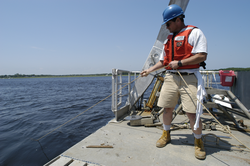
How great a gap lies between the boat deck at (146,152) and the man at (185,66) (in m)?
0.18

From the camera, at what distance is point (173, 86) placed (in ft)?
7.66

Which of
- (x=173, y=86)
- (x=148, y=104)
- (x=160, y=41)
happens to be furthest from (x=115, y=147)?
(x=160, y=41)

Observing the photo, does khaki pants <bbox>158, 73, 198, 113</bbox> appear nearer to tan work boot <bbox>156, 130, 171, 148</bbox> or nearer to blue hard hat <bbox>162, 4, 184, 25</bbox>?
tan work boot <bbox>156, 130, 171, 148</bbox>

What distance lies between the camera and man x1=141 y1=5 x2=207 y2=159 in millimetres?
2071

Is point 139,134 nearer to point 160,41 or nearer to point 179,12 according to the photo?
point 179,12

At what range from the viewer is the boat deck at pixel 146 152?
207cm

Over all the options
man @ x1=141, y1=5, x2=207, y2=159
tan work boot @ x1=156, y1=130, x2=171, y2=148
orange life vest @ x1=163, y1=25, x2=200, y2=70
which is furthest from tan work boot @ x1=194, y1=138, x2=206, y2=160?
orange life vest @ x1=163, y1=25, x2=200, y2=70

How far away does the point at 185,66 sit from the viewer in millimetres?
2238

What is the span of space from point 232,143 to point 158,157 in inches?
57.1

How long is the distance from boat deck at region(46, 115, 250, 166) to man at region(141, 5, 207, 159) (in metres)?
0.18

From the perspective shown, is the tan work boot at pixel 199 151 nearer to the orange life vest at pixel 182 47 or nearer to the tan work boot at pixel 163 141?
the tan work boot at pixel 163 141

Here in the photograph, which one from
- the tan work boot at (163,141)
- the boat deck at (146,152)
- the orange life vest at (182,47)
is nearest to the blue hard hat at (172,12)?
the orange life vest at (182,47)

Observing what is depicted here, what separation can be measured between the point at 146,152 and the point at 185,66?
140 centimetres

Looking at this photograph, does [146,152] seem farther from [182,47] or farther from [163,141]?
[182,47]
